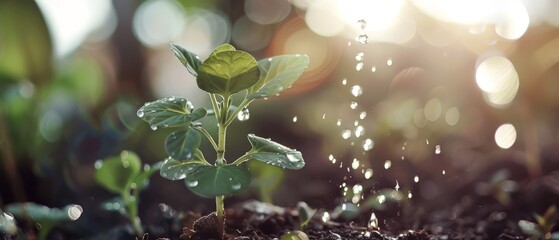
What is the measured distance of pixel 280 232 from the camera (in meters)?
1.32

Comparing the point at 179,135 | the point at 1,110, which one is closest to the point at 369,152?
the point at 1,110

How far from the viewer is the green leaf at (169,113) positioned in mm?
1035

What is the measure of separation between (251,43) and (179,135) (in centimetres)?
190

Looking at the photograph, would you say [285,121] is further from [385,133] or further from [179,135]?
[179,135]

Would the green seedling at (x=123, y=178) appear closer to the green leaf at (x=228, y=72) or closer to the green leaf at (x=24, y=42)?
the green leaf at (x=228, y=72)

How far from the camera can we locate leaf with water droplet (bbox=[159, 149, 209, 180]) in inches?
42.8

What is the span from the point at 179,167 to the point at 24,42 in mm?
1454

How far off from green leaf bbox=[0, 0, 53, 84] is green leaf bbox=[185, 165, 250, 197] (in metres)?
1.42

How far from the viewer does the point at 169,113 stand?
41.5 inches

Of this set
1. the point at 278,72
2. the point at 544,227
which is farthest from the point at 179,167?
the point at 544,227

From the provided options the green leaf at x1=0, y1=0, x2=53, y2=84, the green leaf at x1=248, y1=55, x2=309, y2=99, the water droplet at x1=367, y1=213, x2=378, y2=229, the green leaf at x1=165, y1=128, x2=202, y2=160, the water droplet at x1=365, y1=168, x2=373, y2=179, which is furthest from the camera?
the green leaf at x1=0, y1=0, x2=53, y2=84

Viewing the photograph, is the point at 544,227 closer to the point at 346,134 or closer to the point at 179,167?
the point at 179,167

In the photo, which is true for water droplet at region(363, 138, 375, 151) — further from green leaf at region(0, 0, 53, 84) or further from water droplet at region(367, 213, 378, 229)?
green leaf at region(0, 0, 53, 84)

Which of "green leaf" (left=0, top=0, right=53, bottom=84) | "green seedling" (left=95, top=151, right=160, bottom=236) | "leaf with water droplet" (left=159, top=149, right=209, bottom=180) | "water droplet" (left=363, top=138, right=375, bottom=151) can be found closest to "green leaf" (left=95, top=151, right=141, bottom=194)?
"green seedling" (left=95, top=151, right=160, bottom=236)
